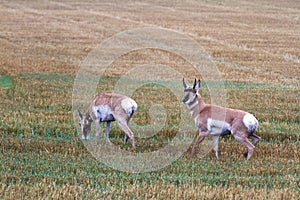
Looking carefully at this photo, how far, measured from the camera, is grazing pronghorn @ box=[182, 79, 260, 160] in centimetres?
1140

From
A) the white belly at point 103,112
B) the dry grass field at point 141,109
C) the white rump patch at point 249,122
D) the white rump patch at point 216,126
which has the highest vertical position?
the white rump patch at point 249,122

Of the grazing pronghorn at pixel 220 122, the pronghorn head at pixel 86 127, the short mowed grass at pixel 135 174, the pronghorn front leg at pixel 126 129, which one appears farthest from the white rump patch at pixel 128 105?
the grazing pronghorn at pixel 220 122

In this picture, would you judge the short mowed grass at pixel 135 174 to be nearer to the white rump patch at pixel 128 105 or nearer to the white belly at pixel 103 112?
the white belly at pixel 103 112

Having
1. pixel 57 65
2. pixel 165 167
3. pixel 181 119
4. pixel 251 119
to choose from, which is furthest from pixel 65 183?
pixel 57 65

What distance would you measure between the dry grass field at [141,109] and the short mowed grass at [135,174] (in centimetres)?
2

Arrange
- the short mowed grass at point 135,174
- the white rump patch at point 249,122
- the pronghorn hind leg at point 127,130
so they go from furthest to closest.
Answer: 1. the pronghorn hind leg at point 127,130
2. the white rump patch at point 249,122
3. the short mowed grass at point 135,174

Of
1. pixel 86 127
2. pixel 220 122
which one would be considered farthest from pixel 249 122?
pixel 86 127

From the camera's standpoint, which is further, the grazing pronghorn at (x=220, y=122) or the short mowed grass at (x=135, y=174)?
the grazing pronghorn at (x=220, y=122)

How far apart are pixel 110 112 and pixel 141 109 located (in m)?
3.89

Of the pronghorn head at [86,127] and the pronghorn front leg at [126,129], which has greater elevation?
the pronghorn front leg at [126,129]

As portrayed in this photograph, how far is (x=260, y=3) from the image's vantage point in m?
60.8

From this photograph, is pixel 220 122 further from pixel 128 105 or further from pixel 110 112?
pixel 110 112

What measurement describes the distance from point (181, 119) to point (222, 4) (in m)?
45.7

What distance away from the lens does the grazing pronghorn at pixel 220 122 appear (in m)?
11.4
